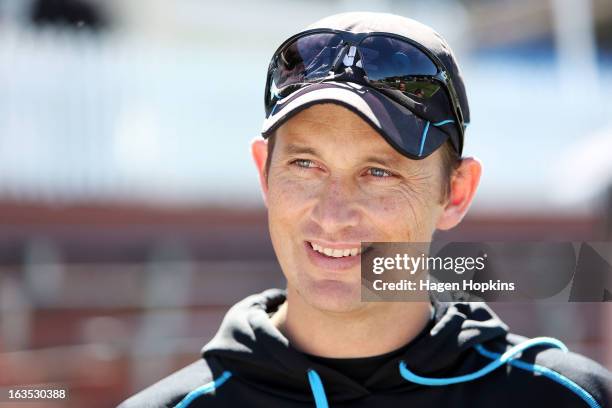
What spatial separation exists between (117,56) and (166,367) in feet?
15.6

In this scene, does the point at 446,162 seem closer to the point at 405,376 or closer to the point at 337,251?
the point at 337,251

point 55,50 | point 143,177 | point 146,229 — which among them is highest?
point 55,50

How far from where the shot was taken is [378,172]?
A: 1838mm

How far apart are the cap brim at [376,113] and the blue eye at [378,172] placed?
0.22 ft

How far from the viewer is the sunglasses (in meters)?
1.84

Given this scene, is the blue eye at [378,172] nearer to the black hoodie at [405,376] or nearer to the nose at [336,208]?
the nose at [336,208]

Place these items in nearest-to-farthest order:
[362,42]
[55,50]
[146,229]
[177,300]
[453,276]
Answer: [362,42] → [453,276] → [177,300] → [146,229] → [55,50]

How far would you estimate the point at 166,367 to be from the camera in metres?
6.47

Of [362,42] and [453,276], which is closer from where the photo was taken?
[362,42]

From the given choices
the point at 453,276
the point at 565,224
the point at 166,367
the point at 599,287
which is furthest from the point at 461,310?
the point at 565,224

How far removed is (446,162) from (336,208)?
0.34m

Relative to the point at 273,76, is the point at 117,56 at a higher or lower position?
higher

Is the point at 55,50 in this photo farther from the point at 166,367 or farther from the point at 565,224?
the point at 565,224

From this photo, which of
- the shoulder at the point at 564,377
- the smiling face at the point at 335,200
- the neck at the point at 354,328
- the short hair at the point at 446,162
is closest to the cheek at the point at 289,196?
the smiling face at the point at 335,200
